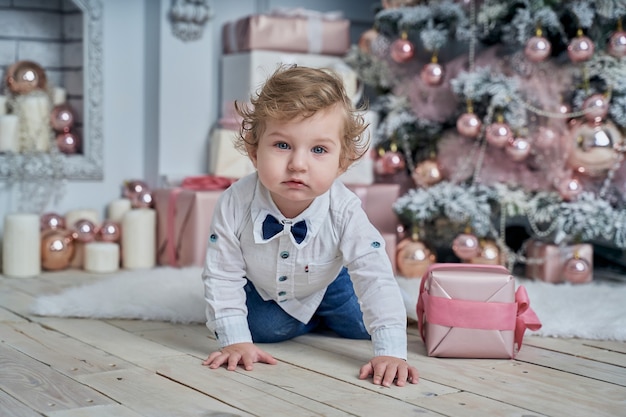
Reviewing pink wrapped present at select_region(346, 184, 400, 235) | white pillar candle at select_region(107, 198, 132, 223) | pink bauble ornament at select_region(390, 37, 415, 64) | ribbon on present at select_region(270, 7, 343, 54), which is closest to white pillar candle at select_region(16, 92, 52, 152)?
white pillar candle at select_region(107, 198, 132, 223)

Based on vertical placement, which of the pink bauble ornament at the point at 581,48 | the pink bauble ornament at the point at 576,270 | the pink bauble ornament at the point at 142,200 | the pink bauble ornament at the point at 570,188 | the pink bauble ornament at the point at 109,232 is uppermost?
the pink bauble ornament at the point at 581,48

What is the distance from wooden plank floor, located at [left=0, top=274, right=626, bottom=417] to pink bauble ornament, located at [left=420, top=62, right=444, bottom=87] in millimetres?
1065

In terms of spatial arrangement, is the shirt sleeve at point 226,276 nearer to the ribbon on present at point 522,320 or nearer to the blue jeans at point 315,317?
the blue jeans at point 315,317

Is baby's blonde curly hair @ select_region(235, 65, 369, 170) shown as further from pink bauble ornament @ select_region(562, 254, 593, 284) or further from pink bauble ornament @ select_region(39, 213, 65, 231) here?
pink bauble ornament @ select_region(39, 213, 65, 231)

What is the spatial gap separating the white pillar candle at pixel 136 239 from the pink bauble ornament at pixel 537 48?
132cm

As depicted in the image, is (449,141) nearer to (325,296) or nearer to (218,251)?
(325,296)

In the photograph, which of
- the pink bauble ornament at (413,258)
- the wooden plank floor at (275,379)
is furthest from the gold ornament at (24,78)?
the pink bauble ornament at (413,258)

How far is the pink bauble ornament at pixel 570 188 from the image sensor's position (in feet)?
8.05

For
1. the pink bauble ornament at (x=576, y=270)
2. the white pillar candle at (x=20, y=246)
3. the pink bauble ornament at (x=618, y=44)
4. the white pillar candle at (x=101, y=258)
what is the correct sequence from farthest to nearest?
the white pillar candle at (x=101, y=258) < the white pillar candle at (x=20, y=246) < the pink bauble ornament at (x=576, y=270) < the pink bauble ornament at (x=618, y=44)

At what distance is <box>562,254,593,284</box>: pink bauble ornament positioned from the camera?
249cm

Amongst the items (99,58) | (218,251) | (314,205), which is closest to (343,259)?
(314,205)

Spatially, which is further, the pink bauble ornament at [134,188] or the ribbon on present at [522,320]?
the pink bauble ornament at [134,188]

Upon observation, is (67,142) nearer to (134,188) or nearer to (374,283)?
(134,188)

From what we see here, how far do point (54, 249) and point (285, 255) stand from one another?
1358mm
